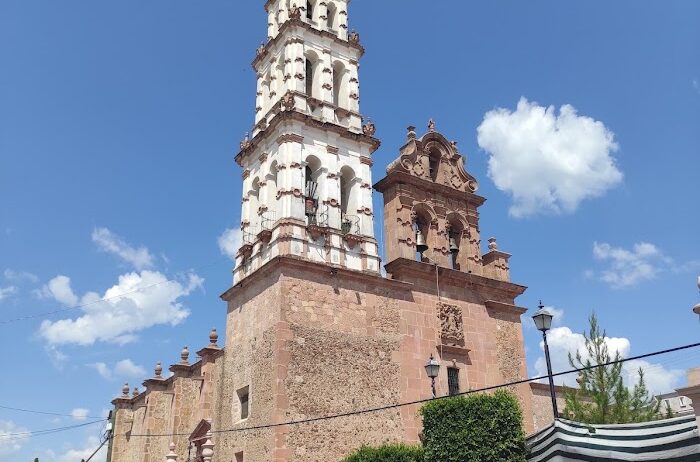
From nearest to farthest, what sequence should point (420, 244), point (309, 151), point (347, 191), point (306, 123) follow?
point (309, 151)
point (306, 123)
point (420, 244)
point (347, 191)

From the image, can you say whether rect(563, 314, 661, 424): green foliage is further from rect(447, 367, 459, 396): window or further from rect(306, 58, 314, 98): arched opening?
rect(306, 58, 314, 98): arched opening

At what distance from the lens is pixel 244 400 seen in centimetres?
2177

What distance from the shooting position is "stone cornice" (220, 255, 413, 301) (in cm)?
2138

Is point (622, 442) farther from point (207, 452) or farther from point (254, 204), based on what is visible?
point (254, 204)

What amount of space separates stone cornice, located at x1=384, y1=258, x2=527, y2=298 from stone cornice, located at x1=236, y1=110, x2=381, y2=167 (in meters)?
5.13

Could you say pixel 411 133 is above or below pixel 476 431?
above

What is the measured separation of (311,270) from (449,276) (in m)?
5.77

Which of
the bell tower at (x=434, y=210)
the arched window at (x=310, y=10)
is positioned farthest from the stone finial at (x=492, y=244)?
the arched window at (x=310, y=10)

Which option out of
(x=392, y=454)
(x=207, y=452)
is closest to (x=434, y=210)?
(x=392, y=454)

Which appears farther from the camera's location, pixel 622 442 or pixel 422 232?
pixel 422 232

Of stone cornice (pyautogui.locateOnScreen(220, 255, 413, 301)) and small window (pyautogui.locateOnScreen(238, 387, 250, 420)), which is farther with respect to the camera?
small window (pyautogui.locateOnScreen(238, 387, 250, 420))

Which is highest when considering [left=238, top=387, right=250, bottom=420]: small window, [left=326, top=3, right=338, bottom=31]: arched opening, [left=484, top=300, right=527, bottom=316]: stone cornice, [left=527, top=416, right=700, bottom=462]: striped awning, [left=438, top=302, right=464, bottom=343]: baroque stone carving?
[left=326, top=3, right=338, bottom=31]: arched opening

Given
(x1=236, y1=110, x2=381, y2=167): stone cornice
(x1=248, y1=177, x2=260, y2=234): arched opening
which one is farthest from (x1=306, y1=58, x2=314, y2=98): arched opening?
(x1=248, y1=177, x2=260, y2=234): arched opening

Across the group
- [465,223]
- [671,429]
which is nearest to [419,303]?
[465,223]
